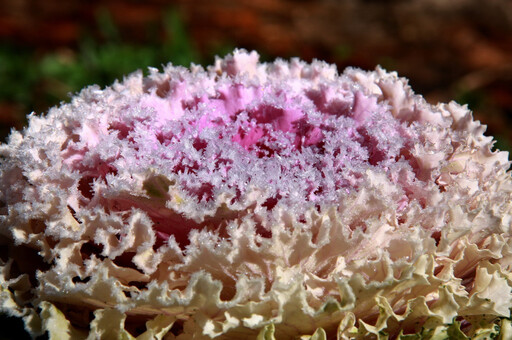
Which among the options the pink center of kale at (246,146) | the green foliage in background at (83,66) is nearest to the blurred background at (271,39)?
the green foliage in background at (83,66)

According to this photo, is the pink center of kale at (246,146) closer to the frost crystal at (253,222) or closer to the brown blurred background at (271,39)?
the frost crystal at (253,222)

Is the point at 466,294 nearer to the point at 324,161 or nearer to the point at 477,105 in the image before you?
the point at 324,161

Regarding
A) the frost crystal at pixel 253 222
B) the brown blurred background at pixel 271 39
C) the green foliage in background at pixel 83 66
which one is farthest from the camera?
the brown blurred background at pixel 271 39

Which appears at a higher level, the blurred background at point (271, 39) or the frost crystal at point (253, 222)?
the blurred background at point (271, 39)

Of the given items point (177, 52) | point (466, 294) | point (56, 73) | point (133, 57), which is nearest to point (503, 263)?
point (466, 294)

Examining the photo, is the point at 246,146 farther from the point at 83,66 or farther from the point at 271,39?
the point at 271,39

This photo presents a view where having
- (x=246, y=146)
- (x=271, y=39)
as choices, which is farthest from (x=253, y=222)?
(x=271, y=39)
